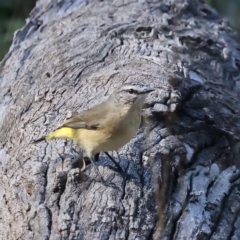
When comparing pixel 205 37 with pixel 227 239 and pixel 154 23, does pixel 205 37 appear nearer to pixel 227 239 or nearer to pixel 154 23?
pixel 154 23

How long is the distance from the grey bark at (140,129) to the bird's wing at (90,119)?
14 cm

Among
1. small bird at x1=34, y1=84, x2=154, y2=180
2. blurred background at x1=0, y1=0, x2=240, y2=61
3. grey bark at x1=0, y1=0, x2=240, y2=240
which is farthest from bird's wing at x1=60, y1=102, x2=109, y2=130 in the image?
blurred background at x1=0, y1=0, x2=240, y2=61

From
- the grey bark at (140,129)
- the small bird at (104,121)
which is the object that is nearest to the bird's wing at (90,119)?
the small bird at (104,121)

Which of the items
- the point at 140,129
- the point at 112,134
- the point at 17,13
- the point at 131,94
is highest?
the point at 17,13

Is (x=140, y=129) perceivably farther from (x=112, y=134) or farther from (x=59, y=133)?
(x=59, y=133)

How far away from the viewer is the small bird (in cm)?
322

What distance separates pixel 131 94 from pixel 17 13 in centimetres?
475

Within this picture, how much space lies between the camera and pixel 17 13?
7.73 m

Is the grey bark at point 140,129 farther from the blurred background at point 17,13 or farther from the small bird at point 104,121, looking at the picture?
the blurred background at point 17,13

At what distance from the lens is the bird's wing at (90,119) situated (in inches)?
129

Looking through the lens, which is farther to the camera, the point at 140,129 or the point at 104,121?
the point at 140,129

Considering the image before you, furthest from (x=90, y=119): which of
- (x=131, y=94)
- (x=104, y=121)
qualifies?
(x=131, y=94)

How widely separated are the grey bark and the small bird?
0.28ft

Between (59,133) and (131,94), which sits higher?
(131,94)
